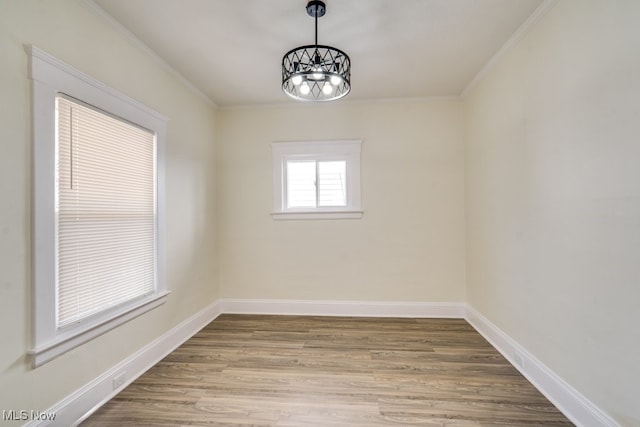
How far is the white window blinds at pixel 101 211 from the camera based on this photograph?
5.74 ft

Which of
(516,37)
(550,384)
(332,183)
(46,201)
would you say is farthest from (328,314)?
(516,37)

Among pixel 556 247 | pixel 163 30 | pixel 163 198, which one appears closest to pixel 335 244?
pixel 163 198

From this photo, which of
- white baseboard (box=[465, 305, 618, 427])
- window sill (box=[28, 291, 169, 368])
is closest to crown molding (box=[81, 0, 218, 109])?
window sill (box=[28, 291, 169, 368])

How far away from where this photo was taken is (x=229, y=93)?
3.39 m

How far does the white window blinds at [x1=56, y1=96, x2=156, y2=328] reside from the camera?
1748 millimetres

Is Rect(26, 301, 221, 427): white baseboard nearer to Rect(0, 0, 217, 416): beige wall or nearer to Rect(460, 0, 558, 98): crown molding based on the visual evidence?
Rect(0, 0, 217, 416): beige wall

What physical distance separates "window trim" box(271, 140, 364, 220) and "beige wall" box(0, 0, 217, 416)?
1039 millimetres

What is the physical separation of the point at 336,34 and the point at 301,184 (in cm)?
183

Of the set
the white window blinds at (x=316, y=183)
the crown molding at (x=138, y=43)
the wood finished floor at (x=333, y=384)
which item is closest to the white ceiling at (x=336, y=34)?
the crown molding at (x=138, y=43)

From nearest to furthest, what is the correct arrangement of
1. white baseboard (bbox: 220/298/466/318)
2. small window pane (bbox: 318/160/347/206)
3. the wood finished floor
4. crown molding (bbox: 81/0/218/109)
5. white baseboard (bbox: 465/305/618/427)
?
white baseboard (bbox: 465/305/618/427) < the wood finished floor < crown molding (bbox: 81/0/218/109) < white baseboard (bbox: 220/298/466/318) < small window pane (bbox: 318/160/347/206)

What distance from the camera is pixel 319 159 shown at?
3.70 meters

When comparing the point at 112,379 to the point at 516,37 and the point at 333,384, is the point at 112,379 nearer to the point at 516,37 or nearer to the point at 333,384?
the point at 333,384

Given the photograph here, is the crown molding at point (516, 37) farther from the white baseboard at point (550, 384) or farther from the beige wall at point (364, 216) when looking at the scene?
the white baseboard at point (550, 384)

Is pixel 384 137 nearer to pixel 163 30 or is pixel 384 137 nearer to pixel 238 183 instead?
pixel 238 183
